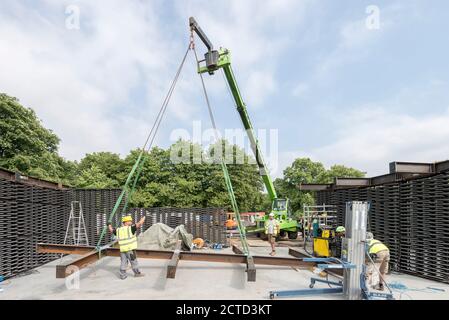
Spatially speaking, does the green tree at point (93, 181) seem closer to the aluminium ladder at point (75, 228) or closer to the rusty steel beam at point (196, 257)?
the aluminium ladder at point (75, 228)

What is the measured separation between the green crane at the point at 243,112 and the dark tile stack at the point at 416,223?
7618mm

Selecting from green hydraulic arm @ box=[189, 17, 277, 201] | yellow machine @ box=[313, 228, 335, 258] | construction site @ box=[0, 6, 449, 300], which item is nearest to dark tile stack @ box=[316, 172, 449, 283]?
construction site @ box=[0, 6, 449, 300]

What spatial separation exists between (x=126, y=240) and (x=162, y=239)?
17.6 feet

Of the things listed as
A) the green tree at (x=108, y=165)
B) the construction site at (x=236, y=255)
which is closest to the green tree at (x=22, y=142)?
the green tree at (x=108, y=165)

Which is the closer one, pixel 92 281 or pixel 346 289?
pixel 346 289

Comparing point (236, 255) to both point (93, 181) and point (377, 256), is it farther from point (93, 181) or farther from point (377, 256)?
point (93, 181)

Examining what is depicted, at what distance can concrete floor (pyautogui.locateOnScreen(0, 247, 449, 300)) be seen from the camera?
24.2 feet

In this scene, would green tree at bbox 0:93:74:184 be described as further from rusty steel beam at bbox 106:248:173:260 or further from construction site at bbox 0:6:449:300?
rusty steel beam at bbox 106:248:173:260

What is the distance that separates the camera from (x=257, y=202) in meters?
38.8

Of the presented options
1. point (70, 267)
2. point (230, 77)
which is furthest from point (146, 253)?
point (230, 77)

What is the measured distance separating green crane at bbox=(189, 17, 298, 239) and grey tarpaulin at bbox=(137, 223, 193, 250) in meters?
6.86
